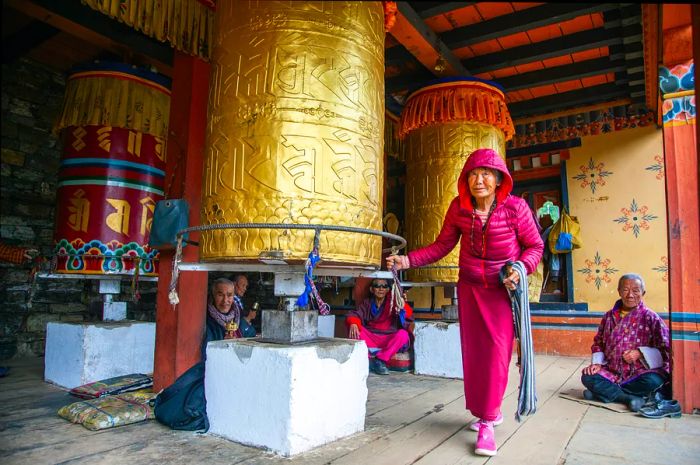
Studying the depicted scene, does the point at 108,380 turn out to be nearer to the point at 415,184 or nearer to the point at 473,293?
the point at 473,293

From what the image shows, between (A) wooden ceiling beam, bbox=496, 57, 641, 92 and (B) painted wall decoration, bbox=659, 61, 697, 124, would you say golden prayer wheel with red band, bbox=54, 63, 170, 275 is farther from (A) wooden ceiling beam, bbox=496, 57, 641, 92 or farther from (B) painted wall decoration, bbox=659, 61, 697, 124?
(B) painted wall decoration, bbox=659, 61, 697, 124

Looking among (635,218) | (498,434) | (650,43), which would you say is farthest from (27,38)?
(635,218)

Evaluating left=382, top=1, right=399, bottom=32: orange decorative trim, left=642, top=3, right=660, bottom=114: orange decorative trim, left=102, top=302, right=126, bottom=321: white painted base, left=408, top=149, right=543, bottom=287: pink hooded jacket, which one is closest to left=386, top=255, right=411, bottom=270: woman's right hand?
left=408, top=149, right=543, bottom=287: pink hooded jacket

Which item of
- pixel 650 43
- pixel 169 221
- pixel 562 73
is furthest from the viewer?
pixel 562 73

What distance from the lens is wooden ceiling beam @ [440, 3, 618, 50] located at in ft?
12.0

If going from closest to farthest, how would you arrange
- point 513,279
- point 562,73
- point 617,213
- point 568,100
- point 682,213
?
point 513,279, point 682,213, point 562,73, point 568,100, point 617,213

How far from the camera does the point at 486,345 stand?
2.43 metres

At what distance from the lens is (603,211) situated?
5.69m

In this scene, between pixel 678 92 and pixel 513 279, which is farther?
pixel 678 92

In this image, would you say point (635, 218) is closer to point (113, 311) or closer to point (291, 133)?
point (291, 133)

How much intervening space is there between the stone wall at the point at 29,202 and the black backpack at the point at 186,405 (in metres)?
2.25

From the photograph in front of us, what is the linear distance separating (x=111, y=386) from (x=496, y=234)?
256 centimetres

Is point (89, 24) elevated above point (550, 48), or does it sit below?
below

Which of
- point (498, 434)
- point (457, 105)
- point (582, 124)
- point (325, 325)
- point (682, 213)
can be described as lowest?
point (498, 434)
